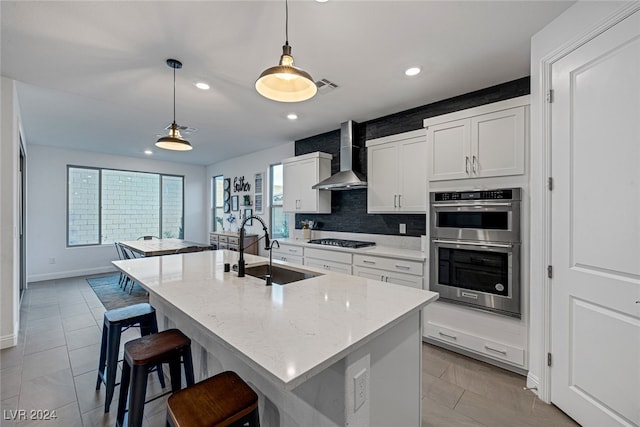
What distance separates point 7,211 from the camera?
2760 mm

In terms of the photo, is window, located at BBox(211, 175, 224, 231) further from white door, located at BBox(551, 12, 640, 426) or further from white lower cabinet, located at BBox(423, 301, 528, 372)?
white door, located at BBox(551, 12, 640, 426)

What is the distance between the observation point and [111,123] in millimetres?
4148

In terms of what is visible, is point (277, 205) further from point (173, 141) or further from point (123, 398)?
point (123, 398)

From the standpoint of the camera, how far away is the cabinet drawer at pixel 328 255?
3.46 m

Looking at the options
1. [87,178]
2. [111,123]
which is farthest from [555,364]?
[87,178]

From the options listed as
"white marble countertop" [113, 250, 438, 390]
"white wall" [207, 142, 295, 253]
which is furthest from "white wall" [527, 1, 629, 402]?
"white wall" [207, 142, 295, 253]

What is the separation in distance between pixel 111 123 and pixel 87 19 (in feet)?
8.94

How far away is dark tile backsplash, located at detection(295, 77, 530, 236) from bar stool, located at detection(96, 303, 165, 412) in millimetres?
2782

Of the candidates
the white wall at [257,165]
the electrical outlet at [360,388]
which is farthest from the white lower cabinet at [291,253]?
the electrical outlet at [360,388]

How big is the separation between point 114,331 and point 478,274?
2.93 meters

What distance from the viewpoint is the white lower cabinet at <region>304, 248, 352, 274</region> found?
3455 mm

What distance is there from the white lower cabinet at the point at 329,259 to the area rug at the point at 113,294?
8.82ft

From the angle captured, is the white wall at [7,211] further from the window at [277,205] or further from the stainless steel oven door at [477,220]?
the stainless steel oven door at [477,220]

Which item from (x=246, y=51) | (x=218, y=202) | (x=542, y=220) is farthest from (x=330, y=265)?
(x=218, y=202)
